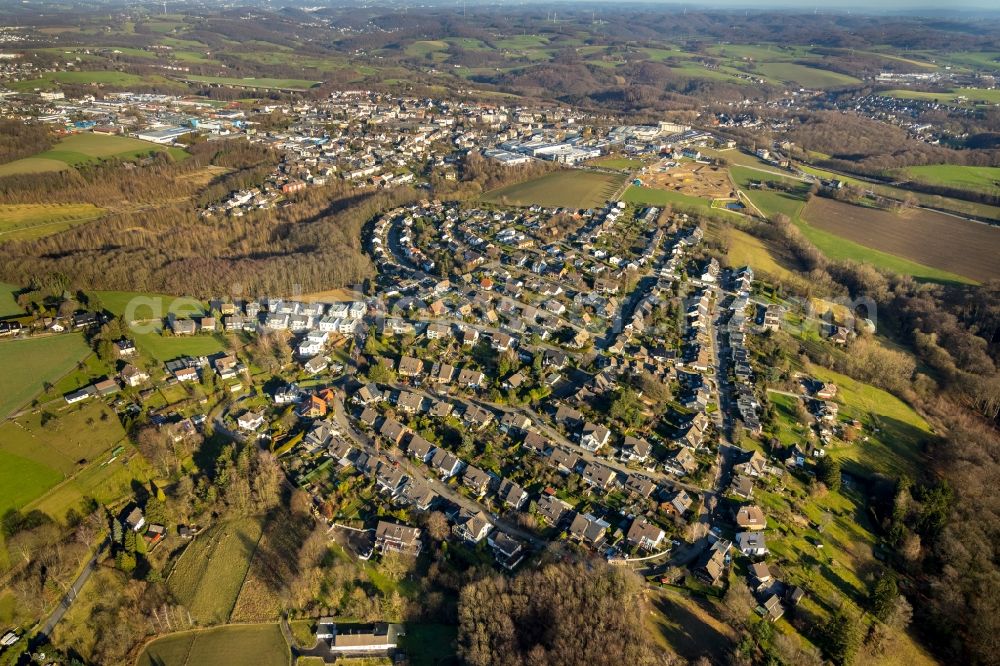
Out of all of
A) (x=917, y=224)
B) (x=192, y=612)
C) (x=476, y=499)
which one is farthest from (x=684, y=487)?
(x=917, y=224)

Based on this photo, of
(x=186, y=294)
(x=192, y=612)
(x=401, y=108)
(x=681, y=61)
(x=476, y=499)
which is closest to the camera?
(x=192, y=612)

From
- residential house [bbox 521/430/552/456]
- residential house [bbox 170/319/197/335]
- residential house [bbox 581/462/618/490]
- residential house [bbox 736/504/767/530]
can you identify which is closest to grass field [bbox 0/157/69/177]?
residential house [bbox 170/319/197/335]

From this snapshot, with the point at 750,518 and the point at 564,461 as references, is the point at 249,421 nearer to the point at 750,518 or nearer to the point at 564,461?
the point at 564,461

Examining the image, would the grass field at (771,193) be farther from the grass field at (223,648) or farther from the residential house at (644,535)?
the grass field at (223,648)

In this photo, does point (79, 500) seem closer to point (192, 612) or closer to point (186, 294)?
point (192, 612)

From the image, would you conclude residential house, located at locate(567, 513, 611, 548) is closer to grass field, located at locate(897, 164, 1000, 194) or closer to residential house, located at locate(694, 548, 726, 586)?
residential house, located at locate(694, 548, 726, 586)

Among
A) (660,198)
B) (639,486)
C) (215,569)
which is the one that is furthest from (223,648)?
(660,198)

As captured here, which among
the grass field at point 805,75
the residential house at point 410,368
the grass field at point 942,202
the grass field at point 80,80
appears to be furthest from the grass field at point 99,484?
the grass field at point 805,75
